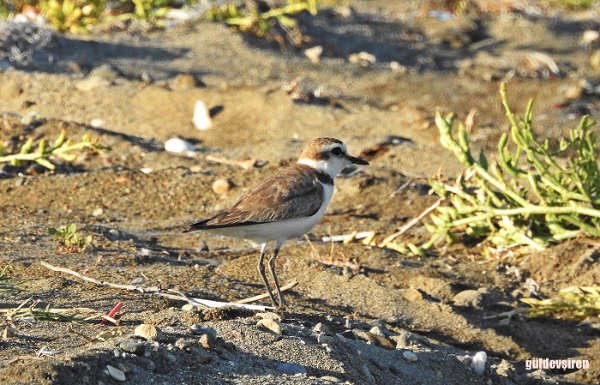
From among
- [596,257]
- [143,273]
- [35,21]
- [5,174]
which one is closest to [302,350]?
[143,273]

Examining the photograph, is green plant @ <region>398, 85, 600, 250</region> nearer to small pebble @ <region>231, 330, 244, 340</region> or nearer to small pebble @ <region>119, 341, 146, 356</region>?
small pebble @ <region>231, 330, 244, 340</region>

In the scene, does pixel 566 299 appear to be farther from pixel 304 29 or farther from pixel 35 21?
pixel 35 21

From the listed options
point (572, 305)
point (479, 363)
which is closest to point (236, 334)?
point (479, 363)

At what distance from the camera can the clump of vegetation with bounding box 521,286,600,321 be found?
15.0 feet

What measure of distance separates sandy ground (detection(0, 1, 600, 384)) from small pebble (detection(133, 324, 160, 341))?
0.15ft

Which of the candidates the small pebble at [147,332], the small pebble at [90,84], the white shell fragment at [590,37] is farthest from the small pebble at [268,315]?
the white shell fragment at [590,37]

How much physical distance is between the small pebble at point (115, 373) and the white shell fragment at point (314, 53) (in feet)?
20.3

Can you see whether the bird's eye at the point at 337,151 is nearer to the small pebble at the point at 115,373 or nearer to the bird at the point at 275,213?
the bird at the point at 275,213

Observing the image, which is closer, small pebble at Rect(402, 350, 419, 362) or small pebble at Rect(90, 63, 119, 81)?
small pebble at Rect(402, 350, 419, 362)

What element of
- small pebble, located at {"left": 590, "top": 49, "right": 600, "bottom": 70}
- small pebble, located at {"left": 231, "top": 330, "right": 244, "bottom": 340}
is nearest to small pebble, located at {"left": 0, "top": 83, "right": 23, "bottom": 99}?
small pebble, located at {"left": 231, "top": 330, "right": 244, "bottom": 340}

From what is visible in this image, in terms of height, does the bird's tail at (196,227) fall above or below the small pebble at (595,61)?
above

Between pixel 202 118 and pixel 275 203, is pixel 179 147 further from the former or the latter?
pixel 275 203

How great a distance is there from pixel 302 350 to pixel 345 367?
0.18m

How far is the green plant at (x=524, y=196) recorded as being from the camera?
5082 mm
